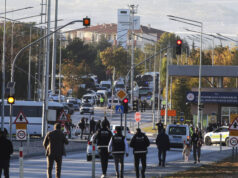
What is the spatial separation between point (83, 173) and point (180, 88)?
2507 inches

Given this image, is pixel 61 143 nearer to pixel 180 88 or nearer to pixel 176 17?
pixel 176 17

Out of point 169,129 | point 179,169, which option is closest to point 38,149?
point 169,129

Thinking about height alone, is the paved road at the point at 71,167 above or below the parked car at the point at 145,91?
below

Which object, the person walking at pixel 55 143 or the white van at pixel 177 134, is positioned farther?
the white van at pixel 177 134

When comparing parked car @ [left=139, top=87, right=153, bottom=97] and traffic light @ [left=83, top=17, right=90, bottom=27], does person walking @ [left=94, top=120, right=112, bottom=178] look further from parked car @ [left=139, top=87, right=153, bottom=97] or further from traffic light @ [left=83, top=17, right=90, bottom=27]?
parked car @ [left=139, top=87, right=153, bottom=97]

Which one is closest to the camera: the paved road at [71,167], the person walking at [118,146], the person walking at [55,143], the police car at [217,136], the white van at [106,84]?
the person walking at [55,143]

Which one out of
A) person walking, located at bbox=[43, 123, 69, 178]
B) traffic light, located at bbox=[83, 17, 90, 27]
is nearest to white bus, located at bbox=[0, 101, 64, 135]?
traffic light, located at bbox=[83, 17, 90, 27]

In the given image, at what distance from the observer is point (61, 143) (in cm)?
2000

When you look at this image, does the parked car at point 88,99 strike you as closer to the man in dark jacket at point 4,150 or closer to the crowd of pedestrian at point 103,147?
the crowd of pedestrian at point 103,147

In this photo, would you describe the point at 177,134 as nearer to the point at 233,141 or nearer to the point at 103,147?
the point at 233,141

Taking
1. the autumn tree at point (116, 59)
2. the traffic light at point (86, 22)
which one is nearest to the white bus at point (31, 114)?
the traffic light at point (86, 22)

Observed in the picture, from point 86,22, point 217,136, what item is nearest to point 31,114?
point 217,136

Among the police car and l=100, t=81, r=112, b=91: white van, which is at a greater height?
l=100, t=81, r=112, b=91: white van

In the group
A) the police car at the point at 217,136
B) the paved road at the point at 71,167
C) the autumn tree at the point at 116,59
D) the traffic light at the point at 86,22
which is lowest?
the paved road at the point at 71,167
